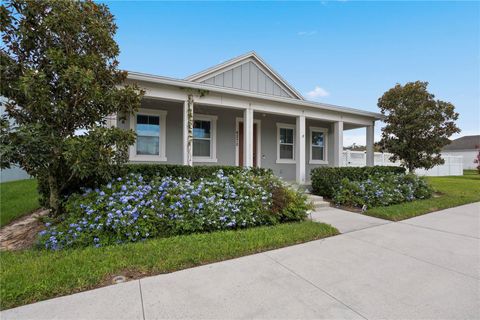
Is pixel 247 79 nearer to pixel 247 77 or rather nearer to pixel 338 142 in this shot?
pixel 247 77

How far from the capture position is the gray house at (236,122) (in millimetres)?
6891

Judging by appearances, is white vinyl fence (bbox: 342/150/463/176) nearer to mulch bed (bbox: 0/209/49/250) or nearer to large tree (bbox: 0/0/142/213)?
large tree (bbox: 0/0/142/213)

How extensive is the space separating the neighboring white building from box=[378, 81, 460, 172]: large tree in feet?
102

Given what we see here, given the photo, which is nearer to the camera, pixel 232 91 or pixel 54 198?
pixel 54 198

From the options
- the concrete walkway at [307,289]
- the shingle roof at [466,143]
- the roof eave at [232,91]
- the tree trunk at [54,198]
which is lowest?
the concrete walkway at [307,289]

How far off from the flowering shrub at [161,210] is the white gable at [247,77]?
5.58 meters

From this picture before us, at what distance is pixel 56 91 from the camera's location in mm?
4004

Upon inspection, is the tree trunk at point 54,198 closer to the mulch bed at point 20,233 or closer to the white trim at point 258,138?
the mulch bed at point 20,233

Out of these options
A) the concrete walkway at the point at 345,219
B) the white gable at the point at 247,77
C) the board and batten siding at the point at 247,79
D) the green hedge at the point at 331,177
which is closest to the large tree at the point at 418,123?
the green hedge at the point at 331,177

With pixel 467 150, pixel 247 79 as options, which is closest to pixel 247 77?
pixel 247 79

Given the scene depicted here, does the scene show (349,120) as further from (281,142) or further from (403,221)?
(403,221)

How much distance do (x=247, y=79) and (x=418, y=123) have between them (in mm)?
6841

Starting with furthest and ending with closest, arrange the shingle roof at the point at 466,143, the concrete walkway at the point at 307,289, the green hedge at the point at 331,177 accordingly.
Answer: the shingle roof at the point at 466,143 → the green hedge at the point at 331,177 → the concrete walkway at the point at 307,289

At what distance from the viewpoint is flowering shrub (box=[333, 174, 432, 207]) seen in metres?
6.89
